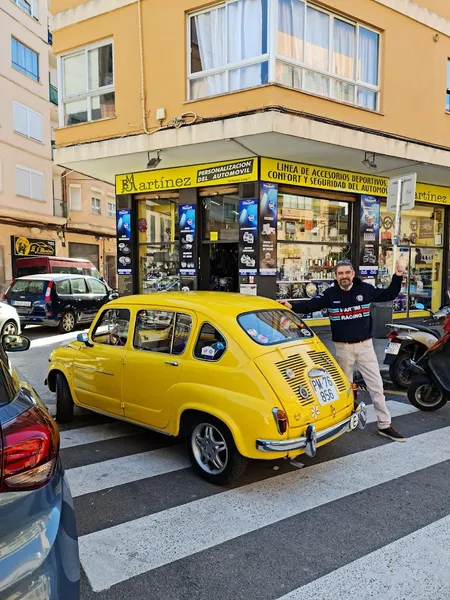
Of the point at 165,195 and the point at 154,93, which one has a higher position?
the point at 154,93

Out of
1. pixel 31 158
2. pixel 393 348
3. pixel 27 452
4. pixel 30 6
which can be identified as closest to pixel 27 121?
pixel 31 158

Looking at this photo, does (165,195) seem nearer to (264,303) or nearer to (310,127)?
(310,127)

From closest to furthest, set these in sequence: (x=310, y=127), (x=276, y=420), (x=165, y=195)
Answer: (x=276, y=420), (x=310, y=127), (x=165, y=195)

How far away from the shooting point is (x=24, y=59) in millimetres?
24609

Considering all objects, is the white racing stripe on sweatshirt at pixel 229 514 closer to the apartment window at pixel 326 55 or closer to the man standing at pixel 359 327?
the man standing at pixel 359 327

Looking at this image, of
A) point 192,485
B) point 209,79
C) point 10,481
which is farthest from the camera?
point 209,79

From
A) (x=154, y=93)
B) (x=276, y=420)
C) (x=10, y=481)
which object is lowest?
(x=276, y=420)

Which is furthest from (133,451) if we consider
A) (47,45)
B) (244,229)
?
(47,45)

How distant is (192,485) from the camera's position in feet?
12.8

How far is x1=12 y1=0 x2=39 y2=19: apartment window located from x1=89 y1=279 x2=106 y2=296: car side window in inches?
726

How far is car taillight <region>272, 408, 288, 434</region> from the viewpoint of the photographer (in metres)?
3.54

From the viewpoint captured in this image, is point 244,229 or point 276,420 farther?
point 244,229

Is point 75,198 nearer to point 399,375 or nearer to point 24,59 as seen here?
point 24,59

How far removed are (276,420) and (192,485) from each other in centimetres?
100
